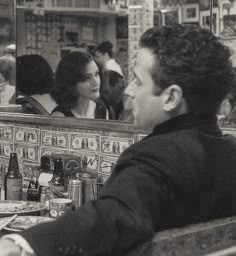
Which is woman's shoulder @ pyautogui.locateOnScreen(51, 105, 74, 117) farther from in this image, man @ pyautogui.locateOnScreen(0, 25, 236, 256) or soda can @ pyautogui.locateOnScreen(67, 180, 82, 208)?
man @ pyautogui.locateOnScreen(0, 25, 236, 256)

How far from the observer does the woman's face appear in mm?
2662

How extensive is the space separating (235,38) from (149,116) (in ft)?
2.51

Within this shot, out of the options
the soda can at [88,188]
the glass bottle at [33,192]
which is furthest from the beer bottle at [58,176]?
the glass bottle at [33,192]

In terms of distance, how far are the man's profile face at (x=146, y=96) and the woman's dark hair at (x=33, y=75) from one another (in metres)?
1.31

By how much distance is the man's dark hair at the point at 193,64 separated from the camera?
1482mm

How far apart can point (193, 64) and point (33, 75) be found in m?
1.60

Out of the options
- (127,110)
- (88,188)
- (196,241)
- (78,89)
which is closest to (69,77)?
(78,89)

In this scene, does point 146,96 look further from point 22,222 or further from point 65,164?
point 65,164

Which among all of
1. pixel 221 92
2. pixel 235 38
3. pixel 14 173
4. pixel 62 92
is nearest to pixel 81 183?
pixel 14 173

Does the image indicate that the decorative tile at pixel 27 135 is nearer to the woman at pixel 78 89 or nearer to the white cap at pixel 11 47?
the woman at pixel 78 89

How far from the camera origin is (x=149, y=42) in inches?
61.2

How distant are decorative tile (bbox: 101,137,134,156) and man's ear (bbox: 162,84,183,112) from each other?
1.05m

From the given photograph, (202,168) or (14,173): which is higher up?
(202,168)

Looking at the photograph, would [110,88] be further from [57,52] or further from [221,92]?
[221,92]
